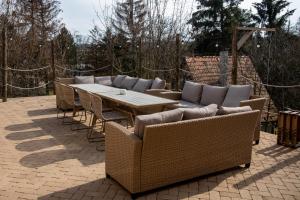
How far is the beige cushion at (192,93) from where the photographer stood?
6141mm

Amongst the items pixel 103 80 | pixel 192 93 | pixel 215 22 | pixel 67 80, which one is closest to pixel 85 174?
pixel 192 93

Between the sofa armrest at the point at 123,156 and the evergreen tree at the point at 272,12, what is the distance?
902 inches

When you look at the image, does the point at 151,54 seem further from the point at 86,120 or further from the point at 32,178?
the point at 32,178

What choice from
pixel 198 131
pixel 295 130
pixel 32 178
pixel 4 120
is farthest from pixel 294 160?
pixel 4 120

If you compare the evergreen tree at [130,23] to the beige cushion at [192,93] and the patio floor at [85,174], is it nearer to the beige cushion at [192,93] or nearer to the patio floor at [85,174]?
the beige cushion at [192,93]

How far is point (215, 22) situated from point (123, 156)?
20507 mm

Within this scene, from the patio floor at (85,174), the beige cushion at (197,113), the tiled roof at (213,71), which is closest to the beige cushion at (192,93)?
the patio floor at (85,174)

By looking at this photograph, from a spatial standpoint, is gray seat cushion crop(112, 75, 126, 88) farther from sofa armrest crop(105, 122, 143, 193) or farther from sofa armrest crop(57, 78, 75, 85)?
sofa armrest crop(105, 122, 143, 193)

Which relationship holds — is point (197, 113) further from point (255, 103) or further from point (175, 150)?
point (255, 103)

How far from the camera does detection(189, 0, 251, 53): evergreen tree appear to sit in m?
21.9

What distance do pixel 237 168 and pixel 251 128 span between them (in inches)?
21.0

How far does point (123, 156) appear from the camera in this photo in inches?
129

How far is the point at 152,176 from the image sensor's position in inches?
128

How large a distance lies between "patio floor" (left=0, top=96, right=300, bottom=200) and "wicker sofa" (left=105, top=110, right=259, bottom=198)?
161 mm
